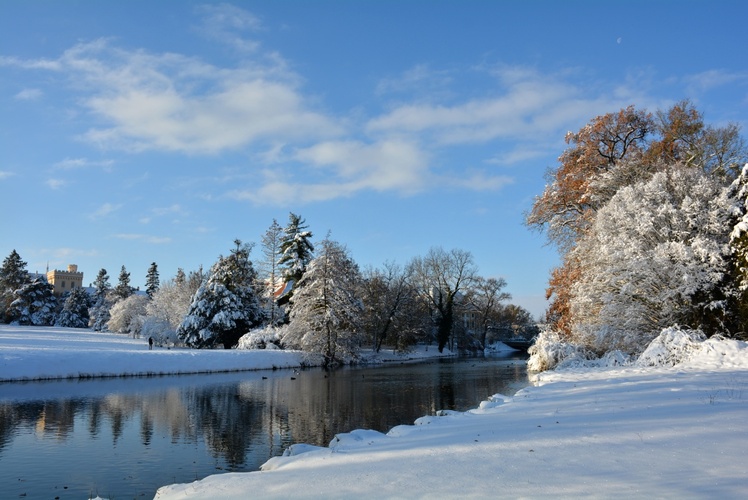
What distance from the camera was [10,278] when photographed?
79.1 metres

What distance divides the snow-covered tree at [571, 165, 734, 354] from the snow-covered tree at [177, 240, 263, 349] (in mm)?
28588

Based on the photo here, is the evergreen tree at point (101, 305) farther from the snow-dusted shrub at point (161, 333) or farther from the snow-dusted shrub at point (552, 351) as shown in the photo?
the snow-dusted shrub at point (552, 351)

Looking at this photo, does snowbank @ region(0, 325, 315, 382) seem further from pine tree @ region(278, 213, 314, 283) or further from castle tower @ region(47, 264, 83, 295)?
castle tower @ region(47, 264, 83, 295)

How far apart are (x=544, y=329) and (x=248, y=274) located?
88.8 ft

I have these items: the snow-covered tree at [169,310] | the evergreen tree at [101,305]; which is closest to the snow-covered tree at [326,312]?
the snow-covered tree at [169,310]

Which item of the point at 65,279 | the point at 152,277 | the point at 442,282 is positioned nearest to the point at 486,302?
the point at 442,282

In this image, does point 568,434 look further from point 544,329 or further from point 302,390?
point 544,329

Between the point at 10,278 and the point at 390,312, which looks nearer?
the point at 390,312

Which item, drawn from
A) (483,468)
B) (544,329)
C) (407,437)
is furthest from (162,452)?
(544,329)

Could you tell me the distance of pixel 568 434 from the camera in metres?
8.03

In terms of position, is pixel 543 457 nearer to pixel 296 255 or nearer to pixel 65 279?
pixel 296 255

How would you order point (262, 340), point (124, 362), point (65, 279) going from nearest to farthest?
point (124, 362) < point (262, 340) < point (65, 279)

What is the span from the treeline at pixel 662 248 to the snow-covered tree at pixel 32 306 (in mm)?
81124

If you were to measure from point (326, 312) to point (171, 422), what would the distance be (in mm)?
23475
